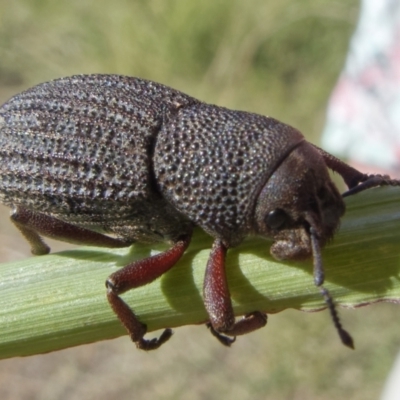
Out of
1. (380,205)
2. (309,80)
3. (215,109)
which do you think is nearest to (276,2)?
(309,80)

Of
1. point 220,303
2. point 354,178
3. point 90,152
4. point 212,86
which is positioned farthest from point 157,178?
point 212,86

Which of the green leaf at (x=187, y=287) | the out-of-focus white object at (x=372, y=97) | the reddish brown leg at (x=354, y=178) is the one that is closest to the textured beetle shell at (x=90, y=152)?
the green leaf at (x=187, y=287)

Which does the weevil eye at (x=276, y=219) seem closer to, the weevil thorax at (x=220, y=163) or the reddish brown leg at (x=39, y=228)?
the weevil thorax at (x=220, y=163)

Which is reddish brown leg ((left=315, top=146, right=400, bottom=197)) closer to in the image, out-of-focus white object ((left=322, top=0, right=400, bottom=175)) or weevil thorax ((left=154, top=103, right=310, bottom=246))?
weevil thorax ((left=154, top=103, right=310, bottom=246))

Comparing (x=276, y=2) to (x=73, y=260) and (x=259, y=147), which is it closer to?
(x=259, y=147)

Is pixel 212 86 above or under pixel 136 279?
under

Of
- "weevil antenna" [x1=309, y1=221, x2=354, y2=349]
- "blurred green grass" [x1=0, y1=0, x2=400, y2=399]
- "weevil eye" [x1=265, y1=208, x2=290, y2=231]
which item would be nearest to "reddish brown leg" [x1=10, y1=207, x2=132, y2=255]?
"weevil eye" [x1=265, y1=208, x2=290, y2=231]

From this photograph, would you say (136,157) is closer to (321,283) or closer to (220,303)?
(220,303)
